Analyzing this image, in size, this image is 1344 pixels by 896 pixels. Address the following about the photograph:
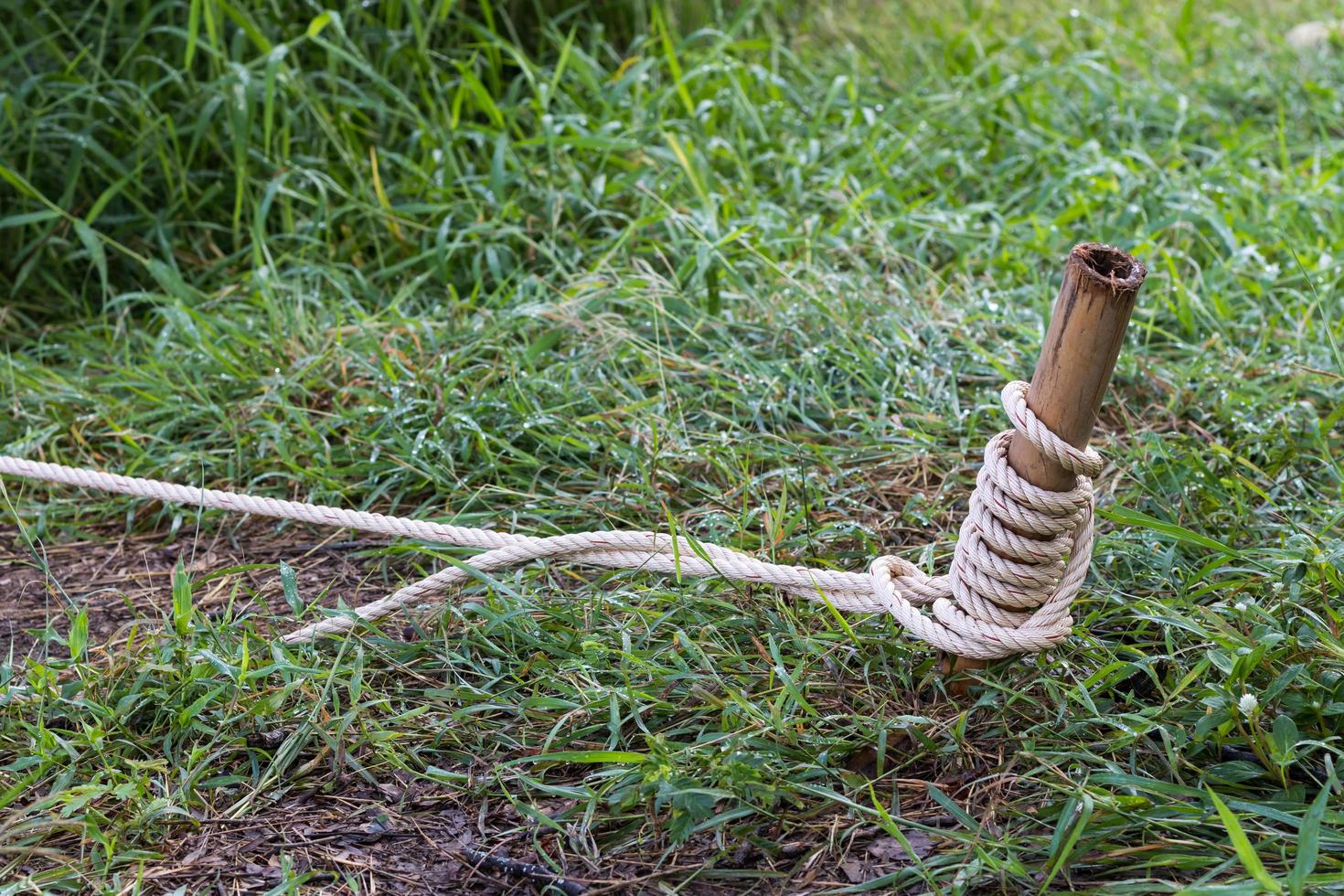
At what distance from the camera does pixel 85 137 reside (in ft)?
9.52

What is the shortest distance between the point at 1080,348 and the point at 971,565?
315 mm

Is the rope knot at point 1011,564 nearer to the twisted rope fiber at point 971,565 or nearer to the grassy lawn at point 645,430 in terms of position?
the twisted rope fiber at point 971,565

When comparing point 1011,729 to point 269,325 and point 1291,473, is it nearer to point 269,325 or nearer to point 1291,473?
point 1291,473

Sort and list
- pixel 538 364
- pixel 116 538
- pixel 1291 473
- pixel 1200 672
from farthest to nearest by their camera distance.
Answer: pixel 538 364 → pixel 116 538 → pixel 1291 473 → pixel 1200 672

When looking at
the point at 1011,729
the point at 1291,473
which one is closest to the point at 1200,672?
the point at 1011,729

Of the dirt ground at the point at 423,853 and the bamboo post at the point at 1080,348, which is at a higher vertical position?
the bamboo post at the point at 1080,348

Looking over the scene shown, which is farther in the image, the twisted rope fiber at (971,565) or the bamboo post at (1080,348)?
the twisted rope fiber at (971,565)

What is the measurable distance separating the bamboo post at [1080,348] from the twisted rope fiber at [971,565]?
2 cm

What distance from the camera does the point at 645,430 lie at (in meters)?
2.24

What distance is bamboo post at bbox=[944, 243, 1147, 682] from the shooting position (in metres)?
1.36

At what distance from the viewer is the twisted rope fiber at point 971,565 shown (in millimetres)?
1477

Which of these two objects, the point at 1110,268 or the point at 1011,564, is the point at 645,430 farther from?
the point at 1110,268

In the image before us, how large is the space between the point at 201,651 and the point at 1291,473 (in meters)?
1.70

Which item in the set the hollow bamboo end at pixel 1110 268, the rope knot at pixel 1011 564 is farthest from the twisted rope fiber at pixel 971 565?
the hollow bamboo end at pixel 1110 268
